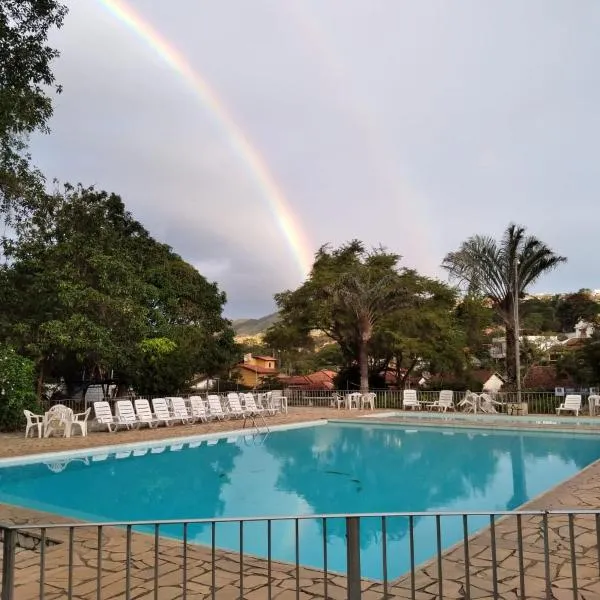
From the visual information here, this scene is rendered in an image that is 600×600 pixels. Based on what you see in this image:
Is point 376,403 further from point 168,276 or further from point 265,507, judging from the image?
point 265,507

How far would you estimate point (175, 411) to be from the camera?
17625 millimetres

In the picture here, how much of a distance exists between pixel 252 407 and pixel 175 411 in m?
3.44

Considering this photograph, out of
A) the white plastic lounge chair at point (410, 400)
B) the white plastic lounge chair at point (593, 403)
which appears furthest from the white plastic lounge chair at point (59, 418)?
the white plastic lounge chair at point (593, 403)

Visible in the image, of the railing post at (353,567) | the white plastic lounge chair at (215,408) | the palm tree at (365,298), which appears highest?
the palm tree at (365,298)

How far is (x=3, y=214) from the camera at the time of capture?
1456 centimetres

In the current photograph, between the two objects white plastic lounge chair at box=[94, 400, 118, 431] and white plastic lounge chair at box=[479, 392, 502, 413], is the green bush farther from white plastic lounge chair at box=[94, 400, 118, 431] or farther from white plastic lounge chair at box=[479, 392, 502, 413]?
white plastic lounge chair at box=[479, 392, 502, 413]

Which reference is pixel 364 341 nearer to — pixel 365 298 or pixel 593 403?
pixel 365 298

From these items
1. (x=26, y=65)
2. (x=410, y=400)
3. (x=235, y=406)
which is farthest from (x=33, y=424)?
(x=410, y=400)

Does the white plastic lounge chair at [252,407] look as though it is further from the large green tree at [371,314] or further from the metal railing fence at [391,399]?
the large green tree at [371,314]

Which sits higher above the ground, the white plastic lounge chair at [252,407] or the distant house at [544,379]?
the distant house at [544,379]

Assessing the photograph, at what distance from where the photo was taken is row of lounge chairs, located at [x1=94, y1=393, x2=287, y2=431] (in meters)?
15.8

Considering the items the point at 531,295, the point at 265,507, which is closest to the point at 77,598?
the point at 265,507

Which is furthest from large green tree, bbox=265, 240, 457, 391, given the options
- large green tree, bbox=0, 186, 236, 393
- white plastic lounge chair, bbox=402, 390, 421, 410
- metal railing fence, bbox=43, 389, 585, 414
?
large green tree, bbox=0, 186, 236, 393

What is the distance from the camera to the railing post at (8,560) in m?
3.06
